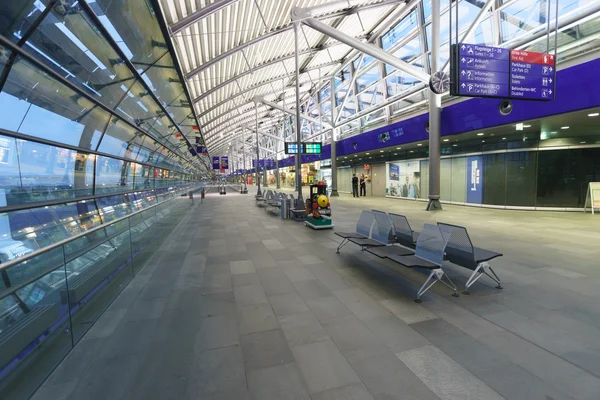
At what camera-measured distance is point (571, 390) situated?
223cm

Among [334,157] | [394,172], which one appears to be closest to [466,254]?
[394,172]

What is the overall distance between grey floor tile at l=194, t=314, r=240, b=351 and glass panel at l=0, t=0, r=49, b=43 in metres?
5.41

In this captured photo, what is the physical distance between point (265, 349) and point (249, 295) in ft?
4.95

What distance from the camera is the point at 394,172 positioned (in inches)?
893

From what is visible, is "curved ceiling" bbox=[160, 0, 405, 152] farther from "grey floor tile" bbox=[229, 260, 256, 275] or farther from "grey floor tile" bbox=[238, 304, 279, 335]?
"grey floor tile" bbox=[238, 304, 279, 335]

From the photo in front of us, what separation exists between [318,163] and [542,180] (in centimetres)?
2673

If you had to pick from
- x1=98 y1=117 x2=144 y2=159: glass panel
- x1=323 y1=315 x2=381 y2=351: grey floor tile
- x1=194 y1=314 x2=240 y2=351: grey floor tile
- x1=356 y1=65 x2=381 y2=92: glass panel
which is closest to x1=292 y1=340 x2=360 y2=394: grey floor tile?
x1=323 y1=315 x2=381 y2=351: grey floor tile

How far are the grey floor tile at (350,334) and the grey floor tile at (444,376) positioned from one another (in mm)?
365

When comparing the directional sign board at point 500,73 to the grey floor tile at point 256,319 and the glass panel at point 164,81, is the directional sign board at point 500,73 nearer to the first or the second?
the grey floor tile at point 256,319

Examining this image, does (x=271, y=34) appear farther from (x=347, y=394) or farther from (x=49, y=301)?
(x=347, y=394)

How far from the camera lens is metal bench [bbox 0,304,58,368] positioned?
230 cm

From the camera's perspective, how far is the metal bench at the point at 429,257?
4.21 meters

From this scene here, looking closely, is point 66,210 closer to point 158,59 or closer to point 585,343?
point 158,59

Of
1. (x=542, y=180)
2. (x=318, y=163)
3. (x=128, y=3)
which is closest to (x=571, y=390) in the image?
A: (x=128, y=3)
